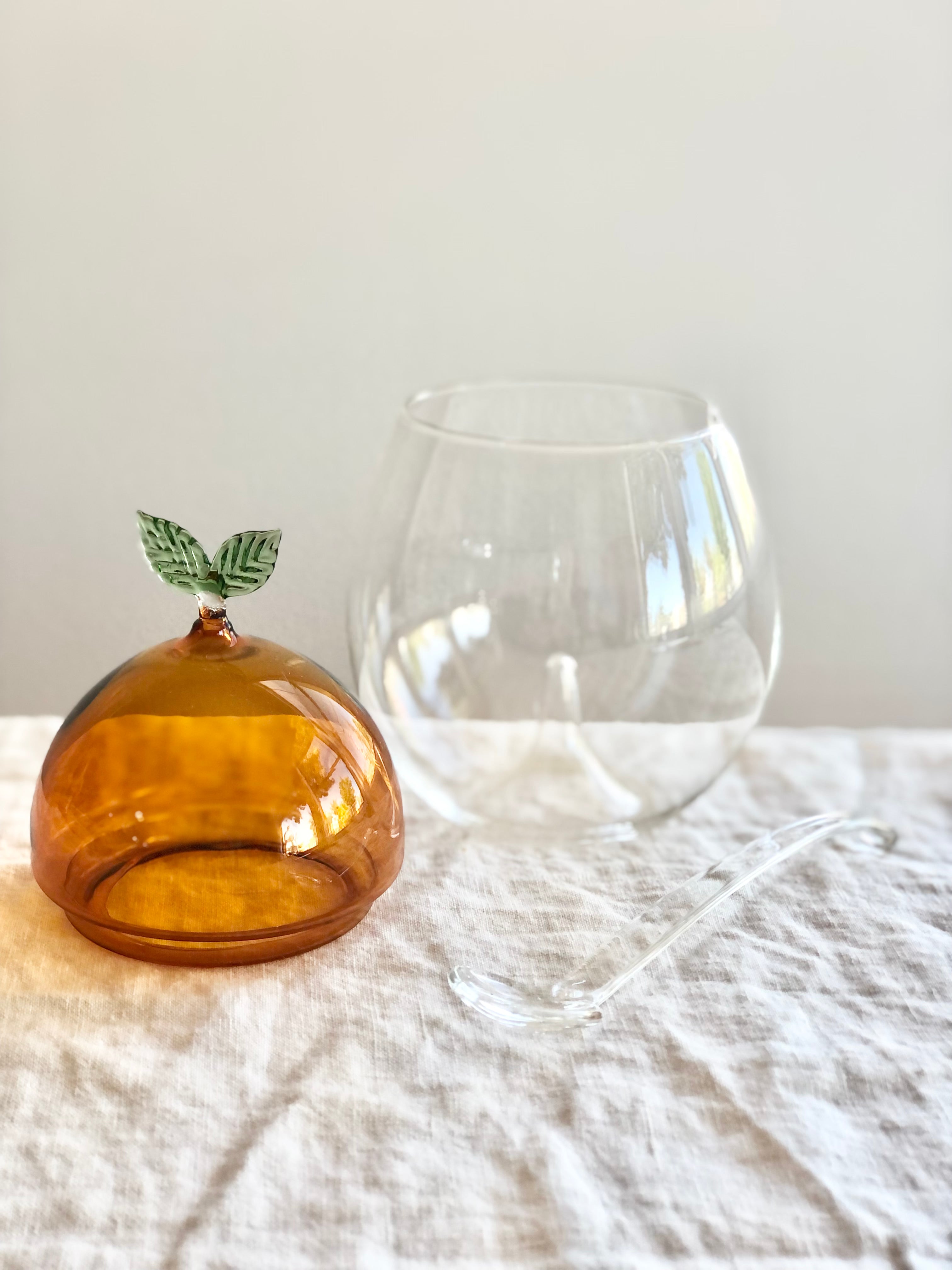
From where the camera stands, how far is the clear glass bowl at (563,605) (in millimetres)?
452

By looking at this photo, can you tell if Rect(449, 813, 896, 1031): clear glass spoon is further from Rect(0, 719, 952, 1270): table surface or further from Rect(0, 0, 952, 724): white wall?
Rect(0, 0, 952, 724): white wall

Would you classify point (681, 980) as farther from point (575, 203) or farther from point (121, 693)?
point (575, 203)

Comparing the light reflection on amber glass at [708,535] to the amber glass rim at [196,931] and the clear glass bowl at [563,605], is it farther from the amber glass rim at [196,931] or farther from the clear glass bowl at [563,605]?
the amber glass rim at [196,931]

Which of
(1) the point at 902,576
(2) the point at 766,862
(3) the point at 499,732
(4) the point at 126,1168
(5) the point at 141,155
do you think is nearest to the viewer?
(4) the point at 126,1168

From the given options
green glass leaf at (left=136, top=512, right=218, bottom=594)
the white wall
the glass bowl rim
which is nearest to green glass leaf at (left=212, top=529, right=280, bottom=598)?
green glass leaf at (left=136, top=512, right=218, bottom=594)

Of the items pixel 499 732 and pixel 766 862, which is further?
pixel 499 732

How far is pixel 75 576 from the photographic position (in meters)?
0.73

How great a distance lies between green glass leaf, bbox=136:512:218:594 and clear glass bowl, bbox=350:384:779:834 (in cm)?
12

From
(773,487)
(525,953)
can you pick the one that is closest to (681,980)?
(525,953)

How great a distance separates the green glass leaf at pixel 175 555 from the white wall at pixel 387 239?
267 millimetres

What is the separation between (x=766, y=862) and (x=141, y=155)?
51cm

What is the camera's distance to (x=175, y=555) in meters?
→ 0.36

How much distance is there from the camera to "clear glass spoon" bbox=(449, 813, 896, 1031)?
34cm

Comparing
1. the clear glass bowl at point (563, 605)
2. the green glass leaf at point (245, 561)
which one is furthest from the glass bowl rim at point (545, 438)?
the green glass leaf at point (245, 561)
